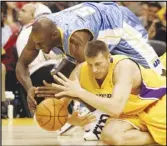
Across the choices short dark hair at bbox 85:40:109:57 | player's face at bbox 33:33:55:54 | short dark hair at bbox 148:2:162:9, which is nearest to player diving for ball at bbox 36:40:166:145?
short dark hair at bbox 85:40:109:57

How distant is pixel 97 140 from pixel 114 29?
0.39 m

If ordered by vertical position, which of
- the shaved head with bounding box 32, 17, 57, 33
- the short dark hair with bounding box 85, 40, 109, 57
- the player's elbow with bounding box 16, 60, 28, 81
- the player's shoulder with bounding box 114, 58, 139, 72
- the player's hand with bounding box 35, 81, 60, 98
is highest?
the shaved head with bounding box 32, 17, 57, 33

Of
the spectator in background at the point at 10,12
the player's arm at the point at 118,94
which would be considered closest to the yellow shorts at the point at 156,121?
the player's arm at the point at 118,94

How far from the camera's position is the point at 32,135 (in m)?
2.14

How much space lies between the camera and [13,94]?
207 centimetres

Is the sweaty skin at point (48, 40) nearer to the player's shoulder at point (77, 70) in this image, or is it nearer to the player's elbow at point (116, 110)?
the player's shoulder at point (77, 70)

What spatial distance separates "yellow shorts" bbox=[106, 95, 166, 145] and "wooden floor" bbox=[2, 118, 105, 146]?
0.54 ft

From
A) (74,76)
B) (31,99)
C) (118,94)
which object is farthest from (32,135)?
(118,94)

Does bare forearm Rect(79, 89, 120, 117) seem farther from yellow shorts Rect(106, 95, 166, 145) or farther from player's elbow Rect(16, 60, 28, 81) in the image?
player's elbow Rect(16, 60, 28, 81)

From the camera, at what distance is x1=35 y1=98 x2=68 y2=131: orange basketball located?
197 cm

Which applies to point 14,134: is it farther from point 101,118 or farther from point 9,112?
point 101,118

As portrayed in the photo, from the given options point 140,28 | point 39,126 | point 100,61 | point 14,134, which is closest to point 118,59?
point 100,61

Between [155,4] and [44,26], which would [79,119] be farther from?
[155,4]

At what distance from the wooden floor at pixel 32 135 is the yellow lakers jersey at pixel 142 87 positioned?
183mm
